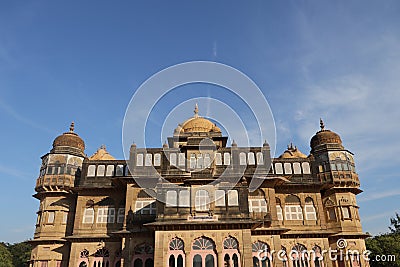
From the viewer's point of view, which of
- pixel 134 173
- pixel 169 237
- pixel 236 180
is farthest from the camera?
pixel 134 173

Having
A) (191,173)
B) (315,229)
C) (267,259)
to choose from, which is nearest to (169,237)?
(191,173)

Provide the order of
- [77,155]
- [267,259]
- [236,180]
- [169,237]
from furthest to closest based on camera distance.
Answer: [77,155], [236,180], [267,259], [169,237]

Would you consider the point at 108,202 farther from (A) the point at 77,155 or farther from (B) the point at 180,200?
(B) the point at 180,200

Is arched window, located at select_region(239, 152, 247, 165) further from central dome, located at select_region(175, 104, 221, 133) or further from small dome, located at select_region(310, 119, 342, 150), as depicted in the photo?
small dome, located at select_region(310, 119, 342, 150)

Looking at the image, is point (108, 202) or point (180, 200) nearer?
point (180, 200)

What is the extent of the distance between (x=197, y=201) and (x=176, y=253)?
173 inches

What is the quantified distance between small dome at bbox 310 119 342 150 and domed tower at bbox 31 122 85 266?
27.2 meters

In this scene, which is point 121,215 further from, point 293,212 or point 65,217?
point 293,212

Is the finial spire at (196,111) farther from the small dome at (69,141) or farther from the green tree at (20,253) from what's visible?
the green tree at (20,253)

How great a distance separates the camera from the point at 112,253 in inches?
1243

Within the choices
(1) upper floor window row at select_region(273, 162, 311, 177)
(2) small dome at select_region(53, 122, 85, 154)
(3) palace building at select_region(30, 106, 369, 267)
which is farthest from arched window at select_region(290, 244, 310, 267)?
(2) small dome at select_region(53, 122, 85, 154)

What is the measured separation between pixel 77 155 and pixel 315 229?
26.8 meters

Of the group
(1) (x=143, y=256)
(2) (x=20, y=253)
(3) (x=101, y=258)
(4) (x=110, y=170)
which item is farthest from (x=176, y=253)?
(2) (x=20, y=253)

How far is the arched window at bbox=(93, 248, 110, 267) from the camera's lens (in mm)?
31359
